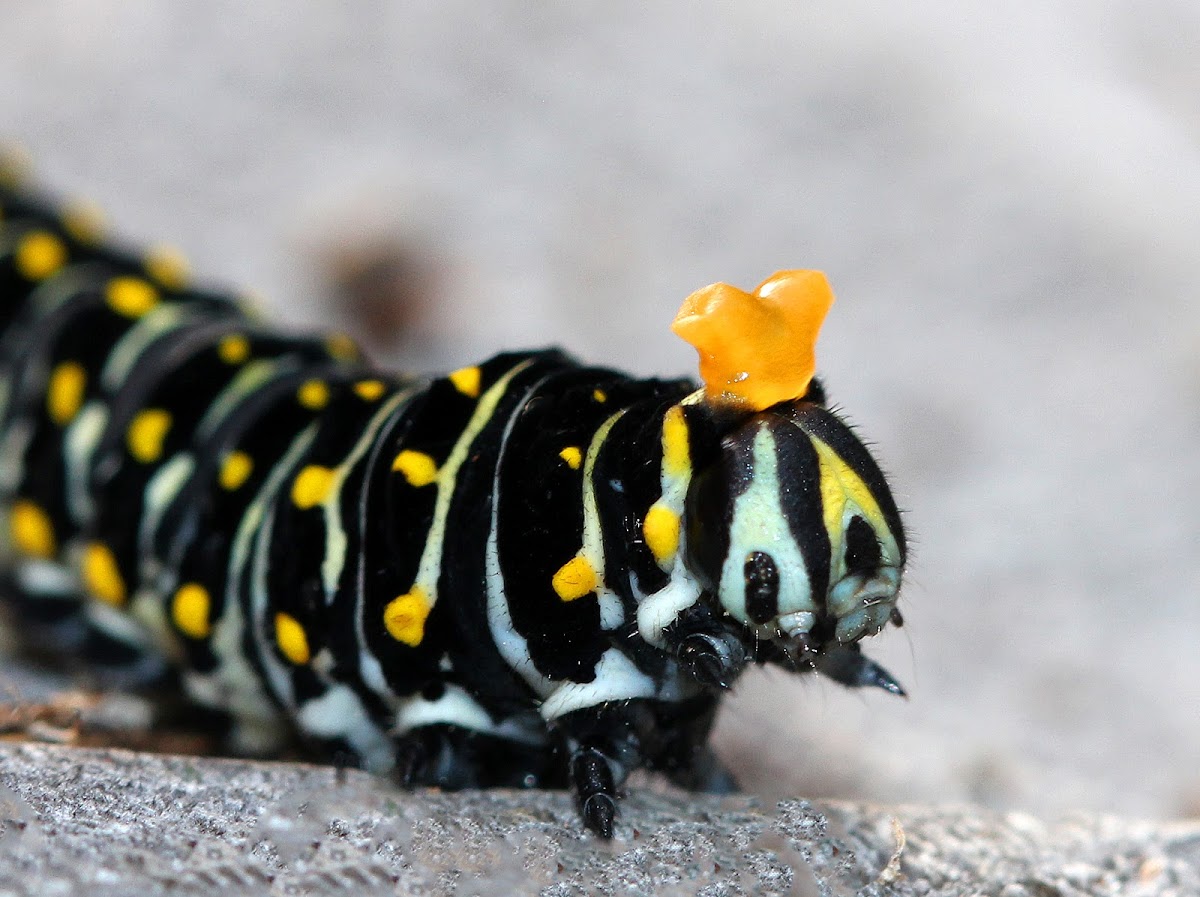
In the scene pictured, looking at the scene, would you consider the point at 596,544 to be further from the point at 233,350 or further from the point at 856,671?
the point at 233,350

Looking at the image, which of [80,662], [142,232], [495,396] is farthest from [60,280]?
[142,232]

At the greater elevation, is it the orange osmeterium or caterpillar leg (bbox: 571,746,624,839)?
the orange osmeterium

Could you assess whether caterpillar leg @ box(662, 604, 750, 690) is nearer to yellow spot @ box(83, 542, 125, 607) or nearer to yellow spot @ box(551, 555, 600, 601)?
yellow spot @ box(551, 555, 600, 601)

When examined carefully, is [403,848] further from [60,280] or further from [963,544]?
[963,544]

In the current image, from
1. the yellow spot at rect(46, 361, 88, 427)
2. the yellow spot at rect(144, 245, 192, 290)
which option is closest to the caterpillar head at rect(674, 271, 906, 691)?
the yellow spot at rect(46, 361, 88, 427)

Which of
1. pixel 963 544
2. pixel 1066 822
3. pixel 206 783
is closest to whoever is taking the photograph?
pixel 206 783

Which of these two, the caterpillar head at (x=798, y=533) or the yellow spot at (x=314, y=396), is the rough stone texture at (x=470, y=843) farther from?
the yellow spot at (x=314, y=396)

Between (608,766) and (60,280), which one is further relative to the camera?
(60,280)
